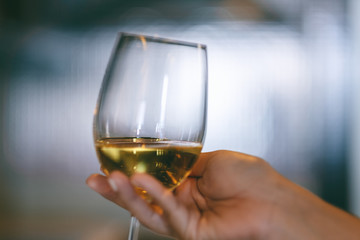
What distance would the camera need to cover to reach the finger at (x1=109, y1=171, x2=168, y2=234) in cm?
43

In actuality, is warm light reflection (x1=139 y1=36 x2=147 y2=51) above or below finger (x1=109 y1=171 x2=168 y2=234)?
above

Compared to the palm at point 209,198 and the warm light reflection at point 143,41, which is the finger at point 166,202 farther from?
the warm light reflection at point 143,41

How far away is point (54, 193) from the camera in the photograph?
1938 millimetres

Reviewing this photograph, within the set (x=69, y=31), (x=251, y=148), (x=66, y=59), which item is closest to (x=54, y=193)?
(x=66, y=59)

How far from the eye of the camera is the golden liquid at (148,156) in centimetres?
46

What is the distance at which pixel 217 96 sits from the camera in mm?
1858

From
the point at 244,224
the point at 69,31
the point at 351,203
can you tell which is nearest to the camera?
the point at 244,224

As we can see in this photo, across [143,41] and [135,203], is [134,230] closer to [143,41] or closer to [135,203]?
[135,203]

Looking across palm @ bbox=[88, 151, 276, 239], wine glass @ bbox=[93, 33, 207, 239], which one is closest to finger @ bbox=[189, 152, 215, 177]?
palm @ bbox=[88, 151, 276, 239]

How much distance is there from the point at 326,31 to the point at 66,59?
1220 millimetres

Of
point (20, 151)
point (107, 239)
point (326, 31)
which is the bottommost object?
point (107, 239)

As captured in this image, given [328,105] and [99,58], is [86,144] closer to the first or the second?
[99,58]

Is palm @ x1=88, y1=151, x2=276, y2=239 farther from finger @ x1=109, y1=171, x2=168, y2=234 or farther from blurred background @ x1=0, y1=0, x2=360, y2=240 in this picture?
blurred background @ x1=0, y1=0, x2=360, y2=240

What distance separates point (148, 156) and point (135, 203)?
0.05 meters
